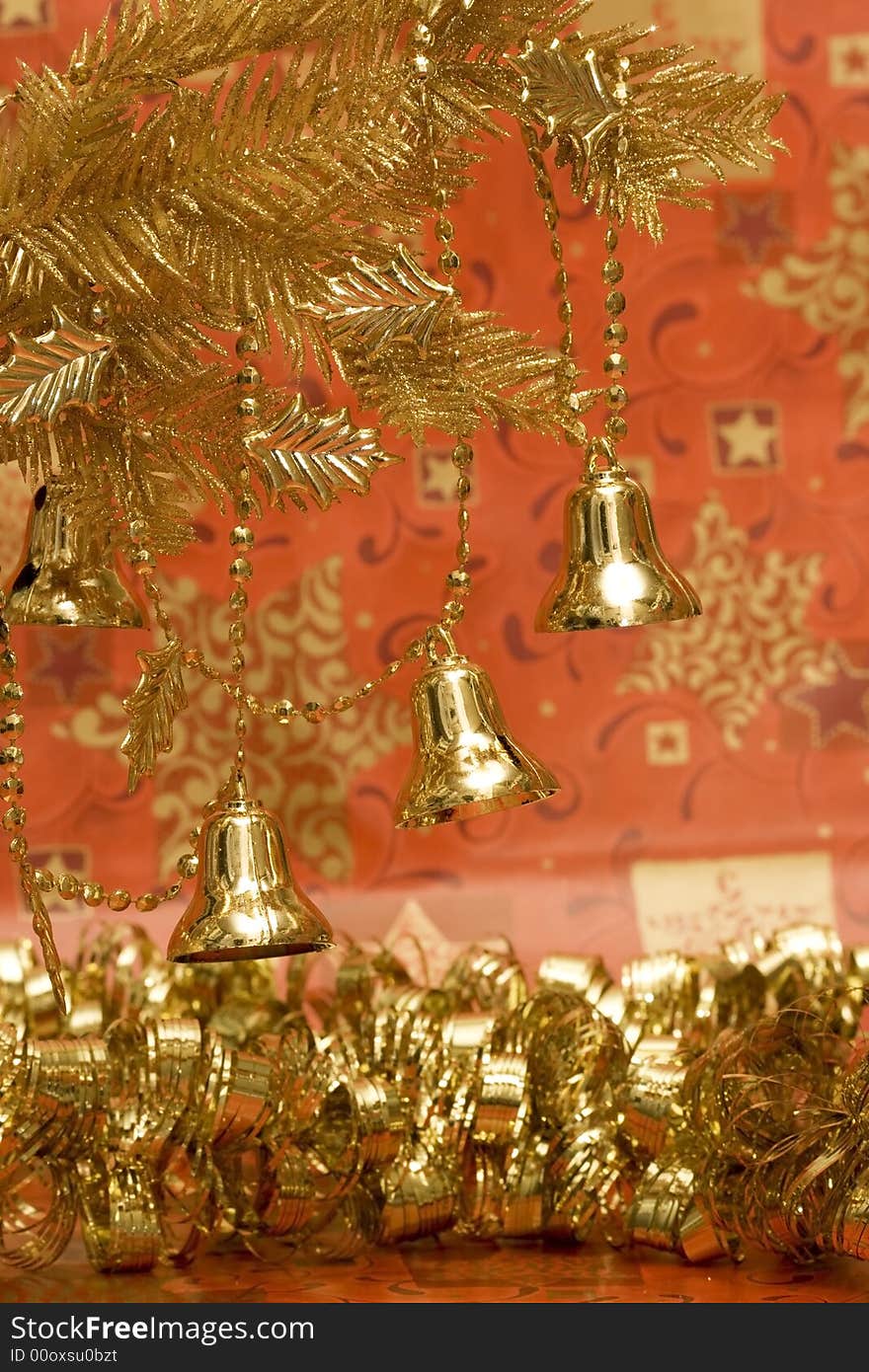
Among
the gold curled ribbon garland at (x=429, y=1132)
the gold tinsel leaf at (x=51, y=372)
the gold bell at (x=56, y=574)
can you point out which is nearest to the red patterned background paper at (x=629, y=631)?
the gold curled ribbon garland at (x=429, y=1132)

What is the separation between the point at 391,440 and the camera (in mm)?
1486

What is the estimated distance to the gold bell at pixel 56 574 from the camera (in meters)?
0.91

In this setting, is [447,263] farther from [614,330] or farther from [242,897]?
[242,897]

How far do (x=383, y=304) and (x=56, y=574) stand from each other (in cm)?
25

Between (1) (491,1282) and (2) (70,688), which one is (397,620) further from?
(1) (491,1282)

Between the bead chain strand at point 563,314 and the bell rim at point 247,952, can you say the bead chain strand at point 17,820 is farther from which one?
the bead chain strand at point 563,314

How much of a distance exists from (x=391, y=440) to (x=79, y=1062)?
72 centimetres

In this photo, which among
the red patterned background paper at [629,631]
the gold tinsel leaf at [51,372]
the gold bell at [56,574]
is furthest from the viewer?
the red patterned background paper at [629,631]

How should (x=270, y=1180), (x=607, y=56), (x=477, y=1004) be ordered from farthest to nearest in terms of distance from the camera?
(x=477, y=1004) → (x=270, y=1180) → (x=607, y=56)

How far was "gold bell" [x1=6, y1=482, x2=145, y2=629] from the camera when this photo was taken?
3.00 ft

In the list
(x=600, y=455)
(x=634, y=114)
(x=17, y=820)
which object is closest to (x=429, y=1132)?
(x=17, y=820)

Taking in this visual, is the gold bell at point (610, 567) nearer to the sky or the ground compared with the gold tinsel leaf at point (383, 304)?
nearer to the ground

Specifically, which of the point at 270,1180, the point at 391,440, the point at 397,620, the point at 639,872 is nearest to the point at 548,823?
the point at 639,872

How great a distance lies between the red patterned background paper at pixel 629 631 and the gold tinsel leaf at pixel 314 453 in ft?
2.20
